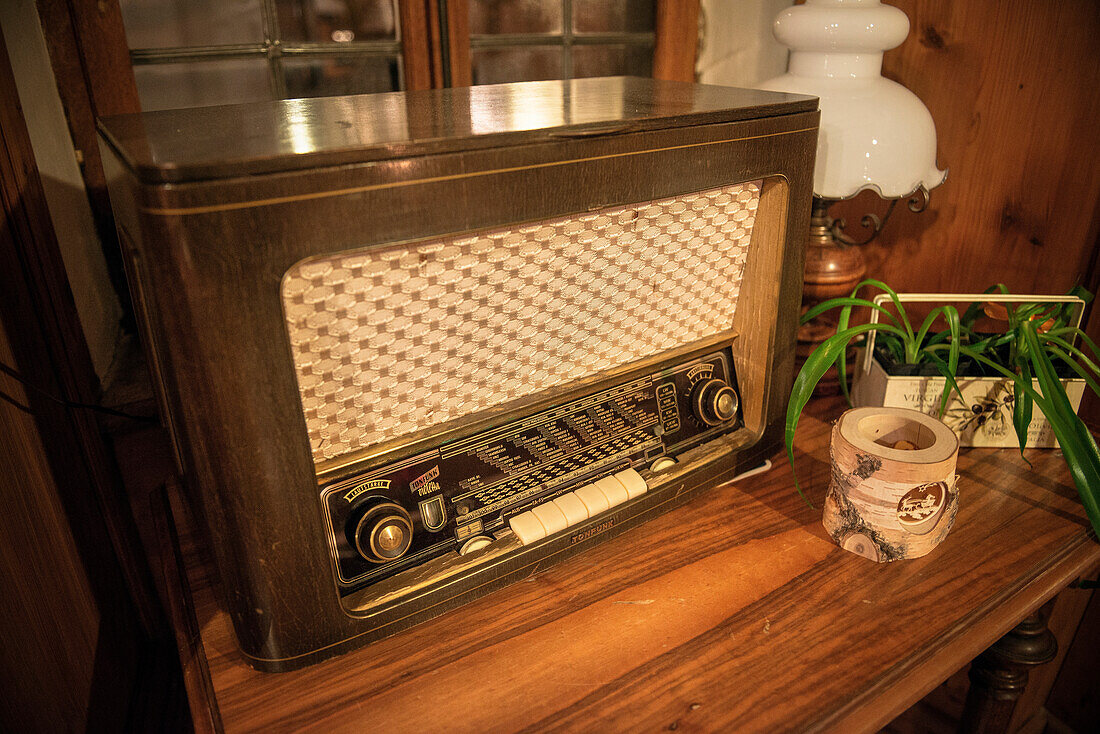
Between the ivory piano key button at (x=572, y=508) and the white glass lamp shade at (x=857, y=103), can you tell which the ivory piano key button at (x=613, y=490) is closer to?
the ivory piano key button at (x=572, y=508)

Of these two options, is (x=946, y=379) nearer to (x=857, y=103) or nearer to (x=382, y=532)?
(x=857, y=103)

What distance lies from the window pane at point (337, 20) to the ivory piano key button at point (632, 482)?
31.8 inches

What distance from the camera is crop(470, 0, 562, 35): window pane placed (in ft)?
4.05

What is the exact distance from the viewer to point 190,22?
1.06 m

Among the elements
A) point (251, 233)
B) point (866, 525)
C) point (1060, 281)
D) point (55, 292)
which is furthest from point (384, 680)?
point (1060, 281)

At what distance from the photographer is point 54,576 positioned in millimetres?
988

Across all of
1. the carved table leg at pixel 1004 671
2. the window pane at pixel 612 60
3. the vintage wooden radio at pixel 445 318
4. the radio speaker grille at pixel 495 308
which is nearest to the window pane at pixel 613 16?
the window pane at pixel 612 60

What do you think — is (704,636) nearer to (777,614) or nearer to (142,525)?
(777,614)

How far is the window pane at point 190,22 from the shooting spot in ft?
3.36

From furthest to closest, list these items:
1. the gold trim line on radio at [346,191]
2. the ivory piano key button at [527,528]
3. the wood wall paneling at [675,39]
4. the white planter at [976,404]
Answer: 1. the wood wall paneling at [675,39]
2. the white planter at [976,404]
3. the ivory piano key button at [527,528]
4. the gold trim line on radio at [346,191]

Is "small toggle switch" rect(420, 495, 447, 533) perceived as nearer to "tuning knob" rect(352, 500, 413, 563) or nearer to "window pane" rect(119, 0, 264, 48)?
"tuning knob" rect(352, 500, 413, 563)

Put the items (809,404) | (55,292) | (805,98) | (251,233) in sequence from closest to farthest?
(251,233), (805,98), (55,292), (809,404)

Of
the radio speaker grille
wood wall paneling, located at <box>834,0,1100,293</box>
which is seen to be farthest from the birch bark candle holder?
wood wall paneling, located at <box>834,0,1100,293</box>

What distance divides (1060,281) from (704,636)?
979mm
